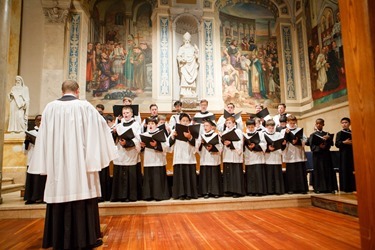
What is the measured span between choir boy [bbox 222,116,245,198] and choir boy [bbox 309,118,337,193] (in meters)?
1.54

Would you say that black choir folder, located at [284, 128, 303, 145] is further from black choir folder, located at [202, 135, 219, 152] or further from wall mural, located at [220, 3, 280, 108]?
wall mural, located at [220, 3, 280, 108]

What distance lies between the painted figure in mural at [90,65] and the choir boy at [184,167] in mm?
5151

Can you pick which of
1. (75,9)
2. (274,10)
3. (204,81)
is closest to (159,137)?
(204,81)

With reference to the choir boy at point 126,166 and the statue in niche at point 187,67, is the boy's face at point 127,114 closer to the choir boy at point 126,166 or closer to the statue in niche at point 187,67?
the choir boy at point 126,166

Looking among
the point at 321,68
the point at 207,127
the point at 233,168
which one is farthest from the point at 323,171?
the point at 321,68

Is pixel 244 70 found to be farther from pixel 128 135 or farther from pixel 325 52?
pixel 128 135

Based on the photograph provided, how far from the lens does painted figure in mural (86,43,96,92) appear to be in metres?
9.50

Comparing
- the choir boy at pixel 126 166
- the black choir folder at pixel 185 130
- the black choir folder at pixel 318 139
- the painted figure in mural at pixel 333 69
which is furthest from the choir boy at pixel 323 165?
the choir boy at pixel 126 166

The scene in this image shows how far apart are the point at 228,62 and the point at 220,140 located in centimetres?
518

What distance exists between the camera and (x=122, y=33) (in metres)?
9.98

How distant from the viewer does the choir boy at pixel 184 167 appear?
215 inches

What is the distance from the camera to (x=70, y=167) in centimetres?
299

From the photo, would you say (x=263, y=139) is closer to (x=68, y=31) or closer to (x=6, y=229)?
(x=6, y=229)

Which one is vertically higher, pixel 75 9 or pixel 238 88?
pixel 75 9
